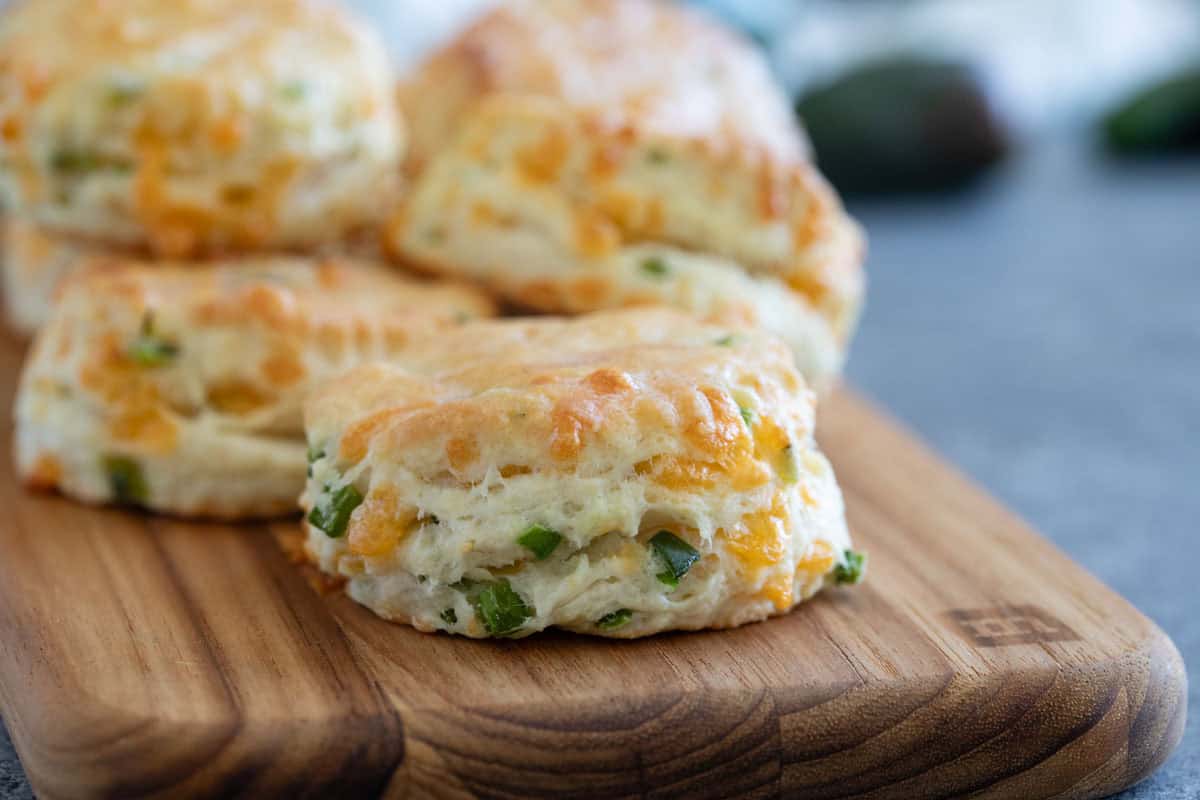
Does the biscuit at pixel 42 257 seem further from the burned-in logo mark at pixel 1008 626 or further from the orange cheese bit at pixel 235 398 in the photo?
the burned-in logo mark at pixel 1008 626

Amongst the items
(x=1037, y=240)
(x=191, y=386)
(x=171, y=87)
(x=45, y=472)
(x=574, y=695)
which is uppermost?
(x=171, y=87)

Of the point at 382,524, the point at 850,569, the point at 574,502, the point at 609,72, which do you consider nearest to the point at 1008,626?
the point at 850,569

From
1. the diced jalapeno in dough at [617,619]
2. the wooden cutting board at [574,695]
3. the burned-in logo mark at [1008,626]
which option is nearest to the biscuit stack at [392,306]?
the diced jalapeno in dough at [617,619]

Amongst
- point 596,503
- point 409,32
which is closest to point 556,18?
point 596,503

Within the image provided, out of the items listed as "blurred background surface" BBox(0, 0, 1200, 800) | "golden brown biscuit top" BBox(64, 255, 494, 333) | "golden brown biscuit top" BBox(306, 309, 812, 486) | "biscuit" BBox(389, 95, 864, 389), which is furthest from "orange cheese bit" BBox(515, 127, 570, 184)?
"blurred background surface" BBox(0, 0, 1200, 800)

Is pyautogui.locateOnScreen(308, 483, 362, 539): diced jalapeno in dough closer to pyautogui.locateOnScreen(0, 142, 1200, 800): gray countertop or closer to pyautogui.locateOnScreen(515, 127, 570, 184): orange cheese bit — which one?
pyautogui.locateOnScreen(0, 142, 1200, 800): gray countertop

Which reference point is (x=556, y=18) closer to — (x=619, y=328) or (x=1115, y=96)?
(x=619, y=328)

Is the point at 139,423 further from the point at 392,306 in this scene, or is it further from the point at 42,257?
the point at 42,257
